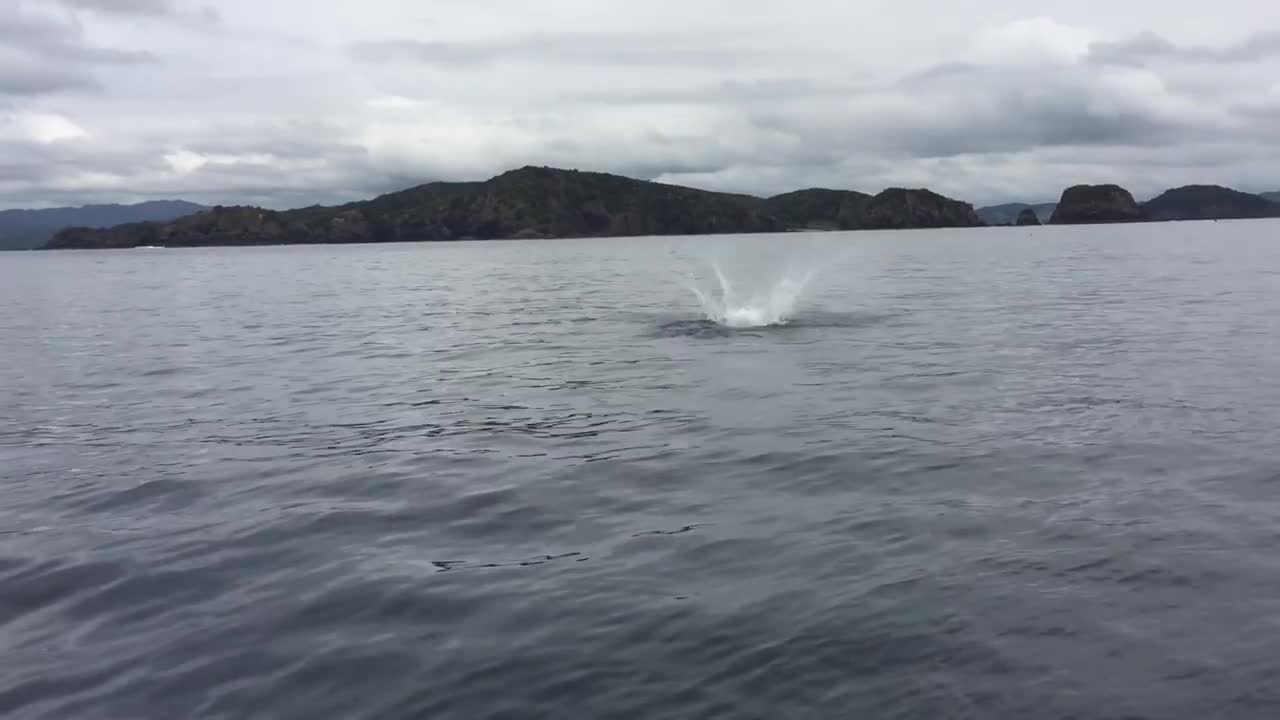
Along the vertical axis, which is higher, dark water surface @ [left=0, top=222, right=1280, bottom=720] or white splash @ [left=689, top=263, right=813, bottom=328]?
white splash @ [left=689, top=263, right=813, bottom=328]

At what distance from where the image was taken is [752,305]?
50.8 meters

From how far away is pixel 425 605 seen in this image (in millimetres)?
11562

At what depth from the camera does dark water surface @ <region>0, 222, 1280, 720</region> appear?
31.0ft

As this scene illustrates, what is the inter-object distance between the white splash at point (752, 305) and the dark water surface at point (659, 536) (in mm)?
9903

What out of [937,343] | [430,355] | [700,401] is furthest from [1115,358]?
[430,355]

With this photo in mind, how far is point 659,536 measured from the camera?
1384 centimetres

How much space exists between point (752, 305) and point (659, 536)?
37.9 metres

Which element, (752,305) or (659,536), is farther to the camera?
(752,305)

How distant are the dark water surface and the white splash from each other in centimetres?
990

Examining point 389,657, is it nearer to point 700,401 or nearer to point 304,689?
point 304,689

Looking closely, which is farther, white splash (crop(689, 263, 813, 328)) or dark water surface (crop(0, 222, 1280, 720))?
white splash (crop(689, 263, 813, 328))

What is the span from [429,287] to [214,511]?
69.4m

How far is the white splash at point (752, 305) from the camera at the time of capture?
140 ft

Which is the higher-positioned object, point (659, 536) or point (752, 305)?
point (752, 305)
